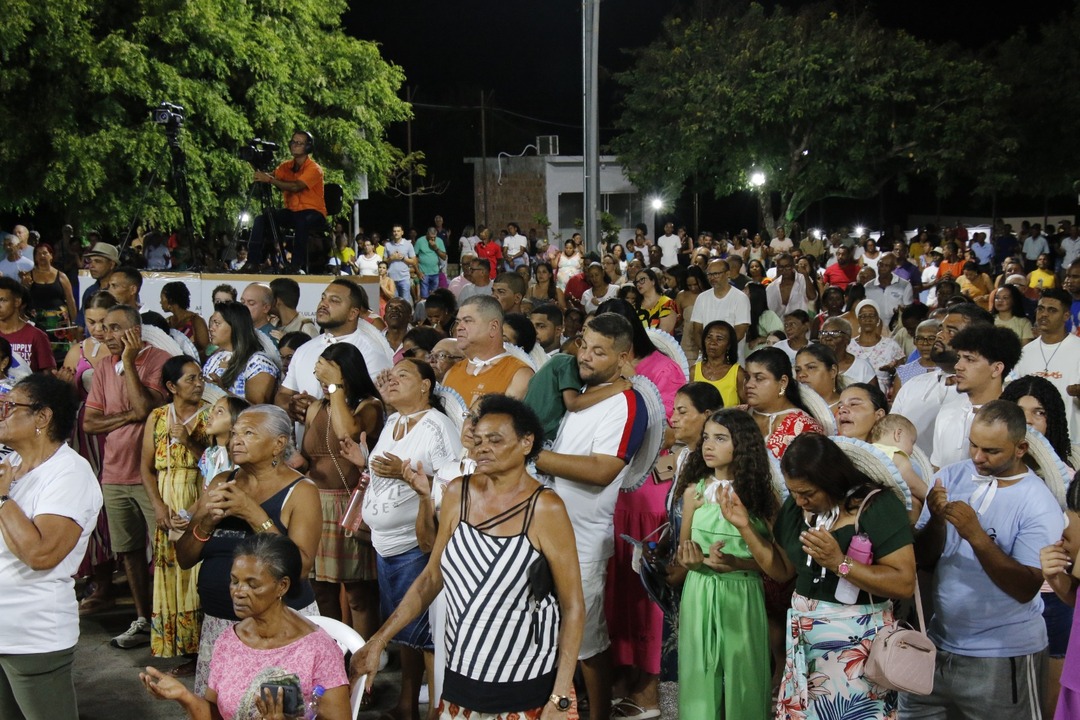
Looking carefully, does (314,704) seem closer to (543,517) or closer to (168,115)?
(543,517)

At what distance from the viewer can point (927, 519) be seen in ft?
15.2

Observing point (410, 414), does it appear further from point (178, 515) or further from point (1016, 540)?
point (1016, 540)

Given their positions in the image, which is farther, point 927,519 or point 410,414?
point 410,414

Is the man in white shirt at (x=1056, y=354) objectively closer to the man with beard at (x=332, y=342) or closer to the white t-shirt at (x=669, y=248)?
the man with beard at (x=332, y=342)

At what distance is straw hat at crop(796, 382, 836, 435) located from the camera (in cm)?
574

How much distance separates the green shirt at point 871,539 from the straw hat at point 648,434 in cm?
115

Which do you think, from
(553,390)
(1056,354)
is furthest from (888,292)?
(553,390)

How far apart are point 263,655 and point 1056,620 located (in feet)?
10.9

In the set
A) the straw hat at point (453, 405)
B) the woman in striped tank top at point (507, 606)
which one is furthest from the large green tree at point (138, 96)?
the woman in striped tank top at point (507, 606)

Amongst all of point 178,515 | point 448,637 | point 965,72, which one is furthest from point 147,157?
point 965,72

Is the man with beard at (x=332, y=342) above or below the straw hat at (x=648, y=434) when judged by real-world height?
above

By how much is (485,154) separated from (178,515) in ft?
120

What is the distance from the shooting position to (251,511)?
437 centimetres

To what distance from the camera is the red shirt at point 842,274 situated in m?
16.1
